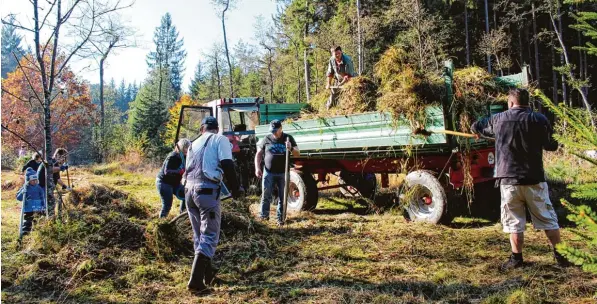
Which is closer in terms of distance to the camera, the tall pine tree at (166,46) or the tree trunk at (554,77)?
the tree trunk at (554,77)

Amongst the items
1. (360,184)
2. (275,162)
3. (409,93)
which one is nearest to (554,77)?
(360,184)

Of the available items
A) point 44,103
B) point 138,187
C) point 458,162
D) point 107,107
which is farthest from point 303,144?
point 107,107

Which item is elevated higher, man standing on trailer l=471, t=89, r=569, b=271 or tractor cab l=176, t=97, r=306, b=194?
tractor cab l=176, t=97, r=306, b=194

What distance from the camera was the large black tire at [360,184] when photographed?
26.0 feet

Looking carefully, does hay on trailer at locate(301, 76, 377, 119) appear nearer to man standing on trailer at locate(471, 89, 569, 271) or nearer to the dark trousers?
man standing on trailer at locate(471, 89, 569, 271)

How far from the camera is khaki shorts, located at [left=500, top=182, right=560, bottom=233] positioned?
365cm

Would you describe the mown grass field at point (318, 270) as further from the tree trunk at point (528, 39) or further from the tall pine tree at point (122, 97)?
the tall pine tree at point (122, 97)

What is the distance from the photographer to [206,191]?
12.6ft

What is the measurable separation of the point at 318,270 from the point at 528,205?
6.76 feet

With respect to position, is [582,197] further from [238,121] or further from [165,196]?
[238,121]

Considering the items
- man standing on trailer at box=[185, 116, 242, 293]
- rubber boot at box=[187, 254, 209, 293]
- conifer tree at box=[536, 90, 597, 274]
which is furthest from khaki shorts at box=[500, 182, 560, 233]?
rubber boot at box=[187, 254, 209, 293]

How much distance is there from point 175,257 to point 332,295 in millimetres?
2073

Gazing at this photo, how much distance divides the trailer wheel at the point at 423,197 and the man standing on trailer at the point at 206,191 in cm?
267

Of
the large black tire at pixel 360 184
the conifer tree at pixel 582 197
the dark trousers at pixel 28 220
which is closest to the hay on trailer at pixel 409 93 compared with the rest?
the large black tire at pixel 360 184
